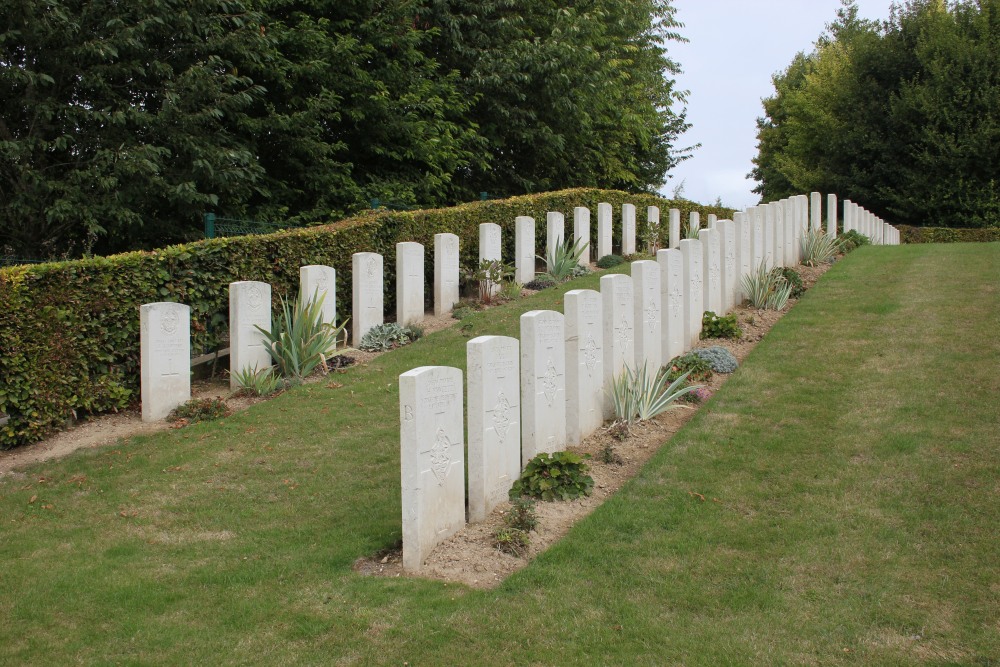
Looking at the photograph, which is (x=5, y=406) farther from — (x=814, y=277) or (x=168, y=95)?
(x=814, y=277)

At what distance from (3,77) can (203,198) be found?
3.11 metres

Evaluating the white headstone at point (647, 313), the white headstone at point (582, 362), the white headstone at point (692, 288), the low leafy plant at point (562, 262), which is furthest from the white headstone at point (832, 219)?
the white headstone at point (582, 362)

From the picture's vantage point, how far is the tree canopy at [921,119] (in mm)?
28594

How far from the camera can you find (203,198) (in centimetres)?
1373

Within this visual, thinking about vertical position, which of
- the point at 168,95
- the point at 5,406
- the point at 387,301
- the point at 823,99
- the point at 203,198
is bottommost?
the point at 5,406

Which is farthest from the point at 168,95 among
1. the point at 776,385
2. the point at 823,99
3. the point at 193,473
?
the point at 823,99

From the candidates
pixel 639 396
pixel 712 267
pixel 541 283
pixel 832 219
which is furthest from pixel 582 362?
pixel 832 219

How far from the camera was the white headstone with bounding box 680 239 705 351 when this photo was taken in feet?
32.9

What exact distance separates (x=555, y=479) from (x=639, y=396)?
181cm

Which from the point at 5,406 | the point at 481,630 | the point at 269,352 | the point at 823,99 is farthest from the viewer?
the point at 823,99

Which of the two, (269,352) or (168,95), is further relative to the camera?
(168,95)

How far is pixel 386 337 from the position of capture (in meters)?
11.6

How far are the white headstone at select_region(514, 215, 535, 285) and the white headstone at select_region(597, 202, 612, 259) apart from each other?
7.50ft

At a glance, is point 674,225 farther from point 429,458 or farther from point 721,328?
point 429,458
